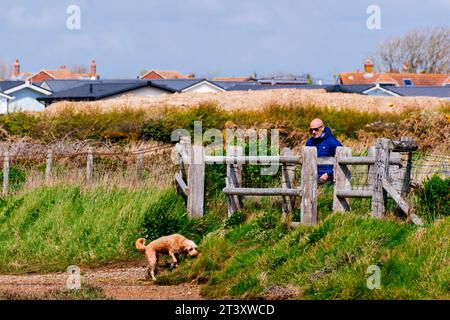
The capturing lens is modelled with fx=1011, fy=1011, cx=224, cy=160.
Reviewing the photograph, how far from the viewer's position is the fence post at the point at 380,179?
1374cm

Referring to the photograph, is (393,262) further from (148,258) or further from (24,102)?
(24,102)

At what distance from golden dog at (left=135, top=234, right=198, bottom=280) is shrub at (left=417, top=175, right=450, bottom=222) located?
10.8 ft

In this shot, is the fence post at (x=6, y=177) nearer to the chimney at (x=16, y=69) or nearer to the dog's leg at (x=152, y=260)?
the dog's leg at (x=152, y=260)

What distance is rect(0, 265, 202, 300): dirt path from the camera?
13.2 meters

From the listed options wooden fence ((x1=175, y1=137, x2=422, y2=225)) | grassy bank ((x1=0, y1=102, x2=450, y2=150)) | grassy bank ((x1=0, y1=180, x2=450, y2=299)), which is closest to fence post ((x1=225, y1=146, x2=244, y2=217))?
wooden fence ((x1=175, y1=137, x2=422, y2=225))

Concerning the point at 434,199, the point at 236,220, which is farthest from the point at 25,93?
the point at 434,199

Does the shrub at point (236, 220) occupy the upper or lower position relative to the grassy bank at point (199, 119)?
lower

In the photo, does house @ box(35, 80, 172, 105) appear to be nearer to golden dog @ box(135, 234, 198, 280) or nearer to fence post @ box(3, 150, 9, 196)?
fence post @ box(3, 150, 9, 196)

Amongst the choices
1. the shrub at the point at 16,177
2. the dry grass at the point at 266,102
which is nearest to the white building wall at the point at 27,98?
the dry grass at the point at 266,102

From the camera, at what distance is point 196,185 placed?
16.6 meters

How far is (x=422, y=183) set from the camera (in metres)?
14.1

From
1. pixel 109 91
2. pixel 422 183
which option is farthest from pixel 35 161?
pixel 109 91

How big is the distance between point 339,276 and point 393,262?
2.12ft

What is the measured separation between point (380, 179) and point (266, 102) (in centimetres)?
2144
